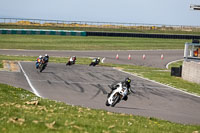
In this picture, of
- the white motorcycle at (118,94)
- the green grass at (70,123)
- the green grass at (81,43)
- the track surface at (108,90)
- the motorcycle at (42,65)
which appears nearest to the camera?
the green grass at (70,123)

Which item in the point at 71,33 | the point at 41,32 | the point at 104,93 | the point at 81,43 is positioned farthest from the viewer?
the point at 71,33

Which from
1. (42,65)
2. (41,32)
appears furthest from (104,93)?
(41,32)

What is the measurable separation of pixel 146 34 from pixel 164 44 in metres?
6.38

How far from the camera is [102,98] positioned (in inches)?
794

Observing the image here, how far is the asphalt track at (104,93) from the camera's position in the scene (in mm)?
17359

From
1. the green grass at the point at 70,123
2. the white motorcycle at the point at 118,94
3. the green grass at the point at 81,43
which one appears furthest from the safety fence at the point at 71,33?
the green grass at the point at 70,123

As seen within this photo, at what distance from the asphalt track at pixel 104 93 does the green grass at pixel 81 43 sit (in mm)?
31312

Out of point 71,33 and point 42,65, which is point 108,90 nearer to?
point 42,65

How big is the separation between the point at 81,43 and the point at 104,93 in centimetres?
4753

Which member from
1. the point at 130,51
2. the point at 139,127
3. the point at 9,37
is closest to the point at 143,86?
the point at 139,127

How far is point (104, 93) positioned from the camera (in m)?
22.1

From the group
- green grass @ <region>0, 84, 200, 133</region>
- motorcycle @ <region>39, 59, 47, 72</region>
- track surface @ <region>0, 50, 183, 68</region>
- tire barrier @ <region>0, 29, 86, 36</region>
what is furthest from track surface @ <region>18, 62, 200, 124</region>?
tire barrier @ <region>0, 29, 86, 36</region>

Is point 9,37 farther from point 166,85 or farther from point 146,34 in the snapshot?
point 166,85

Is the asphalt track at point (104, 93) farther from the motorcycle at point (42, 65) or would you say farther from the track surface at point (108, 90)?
the motorcycle at point (42, 65)
